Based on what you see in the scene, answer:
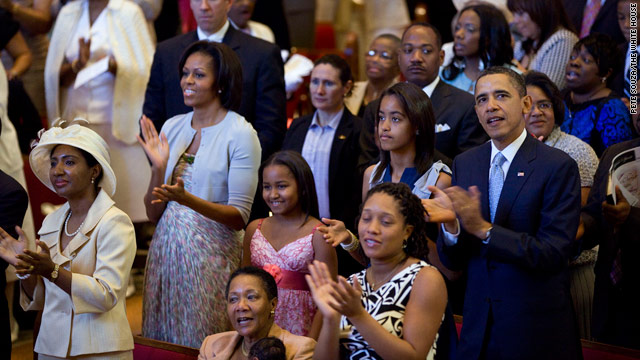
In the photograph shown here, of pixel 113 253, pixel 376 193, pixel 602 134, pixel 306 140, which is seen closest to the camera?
pixel 376 193

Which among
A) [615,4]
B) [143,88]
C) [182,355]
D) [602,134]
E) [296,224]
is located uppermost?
[615,4]

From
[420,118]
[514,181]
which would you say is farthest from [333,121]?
[514,181]

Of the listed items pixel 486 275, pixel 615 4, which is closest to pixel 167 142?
pixel 486 275

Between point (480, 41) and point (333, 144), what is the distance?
1.07 m

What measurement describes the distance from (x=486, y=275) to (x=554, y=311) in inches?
10.4

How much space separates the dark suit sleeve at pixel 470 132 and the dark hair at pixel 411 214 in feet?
4.27

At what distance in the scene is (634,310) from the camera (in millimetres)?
3492

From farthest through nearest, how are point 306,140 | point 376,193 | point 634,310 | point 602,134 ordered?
point 306,140
point 602,134
point 634,310
point 376,193

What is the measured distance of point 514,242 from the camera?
2.77 meters

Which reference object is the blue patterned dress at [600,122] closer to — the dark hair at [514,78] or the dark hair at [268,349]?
the dark hair at [514,78]

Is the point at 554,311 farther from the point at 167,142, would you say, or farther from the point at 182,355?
the point at 167,142

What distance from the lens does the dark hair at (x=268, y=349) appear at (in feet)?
9.23

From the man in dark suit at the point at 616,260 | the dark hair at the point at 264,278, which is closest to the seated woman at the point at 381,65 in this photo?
the man in dark suit at the point at 616,260

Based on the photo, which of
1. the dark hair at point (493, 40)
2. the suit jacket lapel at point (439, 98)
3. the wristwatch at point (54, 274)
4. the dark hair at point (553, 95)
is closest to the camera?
the wristwatch at point (54, 274)
